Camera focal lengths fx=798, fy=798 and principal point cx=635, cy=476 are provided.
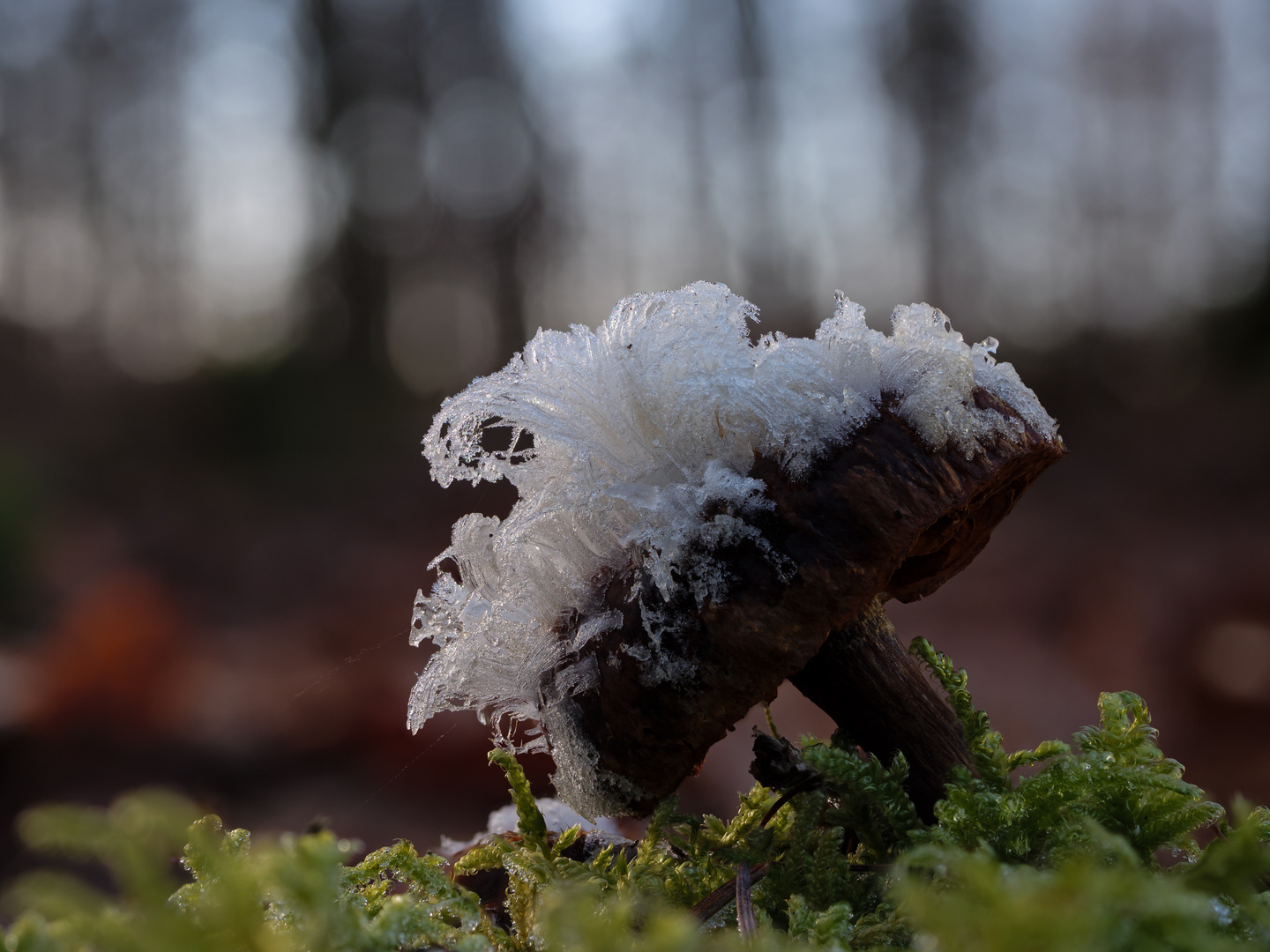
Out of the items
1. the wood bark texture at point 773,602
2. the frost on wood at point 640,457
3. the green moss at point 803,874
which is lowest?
the green moss at point 803,874

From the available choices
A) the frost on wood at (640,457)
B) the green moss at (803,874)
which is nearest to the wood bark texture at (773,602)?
the frost on wood at (640,457)

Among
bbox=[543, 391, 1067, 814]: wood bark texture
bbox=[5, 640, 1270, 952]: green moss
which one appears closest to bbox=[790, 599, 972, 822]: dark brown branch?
bbox=[5, 640, 1270, 952]: green moss

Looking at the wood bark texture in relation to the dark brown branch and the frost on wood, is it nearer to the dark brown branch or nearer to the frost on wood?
the frost on wood

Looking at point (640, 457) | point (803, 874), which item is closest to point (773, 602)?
point (640, 457)

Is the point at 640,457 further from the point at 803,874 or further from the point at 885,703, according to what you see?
the point at 803,874

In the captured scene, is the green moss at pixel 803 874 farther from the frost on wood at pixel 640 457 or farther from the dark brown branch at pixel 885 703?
the frost on wood at pixel 640 457

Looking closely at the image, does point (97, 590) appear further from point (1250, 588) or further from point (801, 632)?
point (1250, 588)
